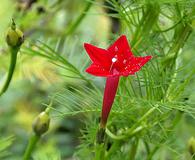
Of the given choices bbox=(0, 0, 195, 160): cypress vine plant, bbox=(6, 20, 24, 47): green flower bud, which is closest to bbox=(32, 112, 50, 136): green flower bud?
bbox=(0, 0, 195, 160): cypress vine plant

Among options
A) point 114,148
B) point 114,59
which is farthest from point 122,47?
point 114,148

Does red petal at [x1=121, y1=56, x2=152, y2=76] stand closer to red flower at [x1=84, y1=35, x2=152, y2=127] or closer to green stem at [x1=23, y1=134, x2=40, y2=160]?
red flower at [x1=84, y1=35, x2=152, y2=127]

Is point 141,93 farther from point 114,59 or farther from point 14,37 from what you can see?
point 14,37

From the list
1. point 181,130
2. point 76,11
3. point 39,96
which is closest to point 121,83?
point 181,130

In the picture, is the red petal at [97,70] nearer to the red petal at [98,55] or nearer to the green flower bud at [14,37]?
the red petal at [98,55]

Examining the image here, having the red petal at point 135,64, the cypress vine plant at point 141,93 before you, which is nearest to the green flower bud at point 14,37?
the cypress vine plant at point 141,93

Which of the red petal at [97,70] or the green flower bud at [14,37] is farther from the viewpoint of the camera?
the green flower bud at [14,37]

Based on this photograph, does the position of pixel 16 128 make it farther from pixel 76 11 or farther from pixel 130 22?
pixel 130 22
